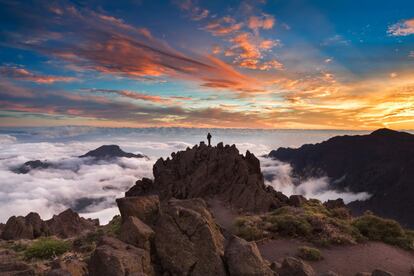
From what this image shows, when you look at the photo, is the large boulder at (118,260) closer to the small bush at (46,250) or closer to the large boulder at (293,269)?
the large boulder at (293,269)

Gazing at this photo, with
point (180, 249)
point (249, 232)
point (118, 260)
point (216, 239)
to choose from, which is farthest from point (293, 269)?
point (249, 232)

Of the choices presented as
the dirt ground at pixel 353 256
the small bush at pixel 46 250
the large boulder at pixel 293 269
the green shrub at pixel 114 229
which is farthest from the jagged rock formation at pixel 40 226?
the large boulder at pixel 293 269

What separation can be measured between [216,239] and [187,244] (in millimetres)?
1467

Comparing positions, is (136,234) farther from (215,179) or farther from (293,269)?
(215,179)

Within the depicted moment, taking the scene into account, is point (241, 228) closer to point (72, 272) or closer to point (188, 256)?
point (188, 256)

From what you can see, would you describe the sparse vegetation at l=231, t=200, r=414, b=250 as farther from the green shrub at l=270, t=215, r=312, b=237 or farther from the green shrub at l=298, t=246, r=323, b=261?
the green shrub at l=298, t=246, r=323, b=261

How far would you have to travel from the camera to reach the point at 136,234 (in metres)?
14.4

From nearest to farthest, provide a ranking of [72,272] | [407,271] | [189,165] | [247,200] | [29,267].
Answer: [72,272]
[29,267]
[407,271]
[247,200]
[189,165]

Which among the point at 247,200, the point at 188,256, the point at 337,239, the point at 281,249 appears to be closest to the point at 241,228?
the point at 281,249

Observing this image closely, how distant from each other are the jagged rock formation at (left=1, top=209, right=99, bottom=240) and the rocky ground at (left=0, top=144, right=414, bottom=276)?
235 millimetres

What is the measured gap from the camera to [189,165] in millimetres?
65562

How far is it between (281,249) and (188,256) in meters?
14.4

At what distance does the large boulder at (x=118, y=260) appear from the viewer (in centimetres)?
1218

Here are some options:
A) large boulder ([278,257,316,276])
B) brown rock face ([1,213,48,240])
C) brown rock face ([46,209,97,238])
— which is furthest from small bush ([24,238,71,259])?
brown rock face ([46,209,97,238])
